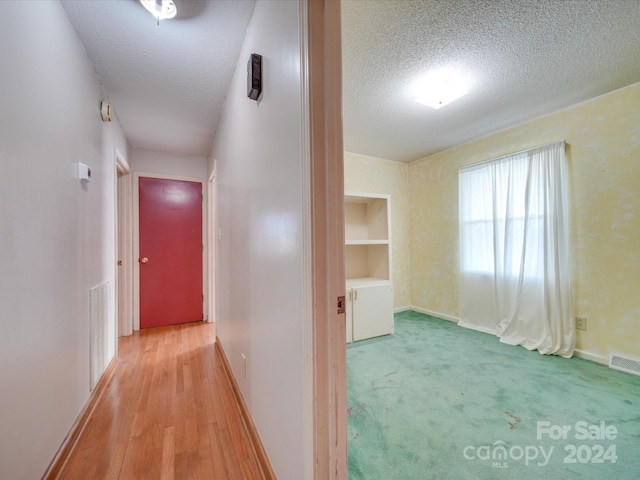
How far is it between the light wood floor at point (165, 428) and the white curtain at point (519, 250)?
2912mm

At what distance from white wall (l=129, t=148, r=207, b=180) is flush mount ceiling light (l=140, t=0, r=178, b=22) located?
7.89 ft

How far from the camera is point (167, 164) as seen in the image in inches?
138

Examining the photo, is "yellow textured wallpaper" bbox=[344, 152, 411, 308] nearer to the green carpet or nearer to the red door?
the green carpet

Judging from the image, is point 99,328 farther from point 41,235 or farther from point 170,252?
point 170,252

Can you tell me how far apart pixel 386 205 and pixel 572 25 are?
193 centimetres

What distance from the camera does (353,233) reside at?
11.2 feet

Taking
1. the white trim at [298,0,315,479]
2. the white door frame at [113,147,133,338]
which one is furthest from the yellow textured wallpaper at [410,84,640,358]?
the white door frame at [113,147,133,338]

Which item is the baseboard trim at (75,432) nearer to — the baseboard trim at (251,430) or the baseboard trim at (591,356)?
the baseboard trim at (251,430)

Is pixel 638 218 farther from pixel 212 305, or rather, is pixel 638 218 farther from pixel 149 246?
pixel 149 246

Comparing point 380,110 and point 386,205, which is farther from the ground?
point 380,110

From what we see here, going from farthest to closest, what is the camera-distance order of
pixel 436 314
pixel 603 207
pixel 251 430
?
pixel 436 314 < pixel 603 207 < pixel 251 430

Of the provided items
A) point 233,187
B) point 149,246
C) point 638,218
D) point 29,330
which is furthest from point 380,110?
point 149,246

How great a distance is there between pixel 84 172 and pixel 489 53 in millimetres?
2830

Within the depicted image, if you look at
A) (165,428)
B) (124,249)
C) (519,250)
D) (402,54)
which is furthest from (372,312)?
(124,249)
